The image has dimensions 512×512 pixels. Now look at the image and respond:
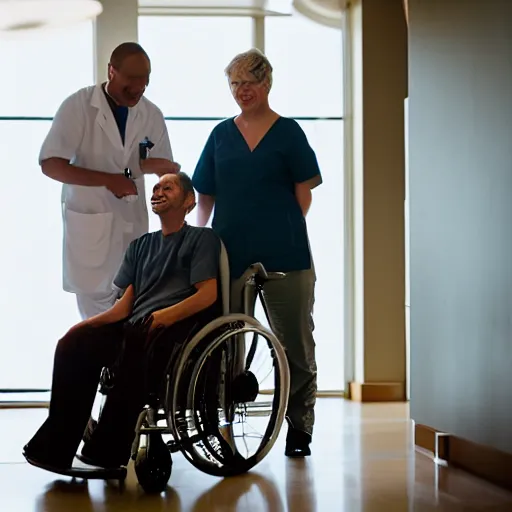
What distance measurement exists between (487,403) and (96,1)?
12.2ft

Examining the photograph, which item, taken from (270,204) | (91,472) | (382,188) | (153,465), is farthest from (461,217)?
(382,188)

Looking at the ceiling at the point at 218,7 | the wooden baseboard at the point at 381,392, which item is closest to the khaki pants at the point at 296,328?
the wooden baseboard at the point at 381,392

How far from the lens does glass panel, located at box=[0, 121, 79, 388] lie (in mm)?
6445

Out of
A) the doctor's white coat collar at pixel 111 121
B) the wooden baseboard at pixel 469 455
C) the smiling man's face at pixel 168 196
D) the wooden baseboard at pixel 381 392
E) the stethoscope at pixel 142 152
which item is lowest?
the wooden baseboard at pixel 381 392

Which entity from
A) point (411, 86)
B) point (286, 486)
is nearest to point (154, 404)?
point (286, 486)

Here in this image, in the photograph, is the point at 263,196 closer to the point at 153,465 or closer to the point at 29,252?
the point at 153,465

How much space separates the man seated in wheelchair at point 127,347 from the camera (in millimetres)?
3135

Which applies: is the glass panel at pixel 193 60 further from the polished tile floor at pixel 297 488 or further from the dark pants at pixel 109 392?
the dark pants at pixel 109 392

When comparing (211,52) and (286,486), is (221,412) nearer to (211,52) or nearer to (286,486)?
(286,486)

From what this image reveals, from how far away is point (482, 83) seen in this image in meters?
A: 3.35

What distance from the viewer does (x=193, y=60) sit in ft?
21.4

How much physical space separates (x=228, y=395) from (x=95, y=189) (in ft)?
3.31

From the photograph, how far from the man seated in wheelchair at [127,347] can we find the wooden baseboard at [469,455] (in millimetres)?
859

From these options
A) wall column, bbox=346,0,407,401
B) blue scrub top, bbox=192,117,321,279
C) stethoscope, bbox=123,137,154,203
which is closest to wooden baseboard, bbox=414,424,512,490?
blue scrub top, bbox=192,117,321,279
